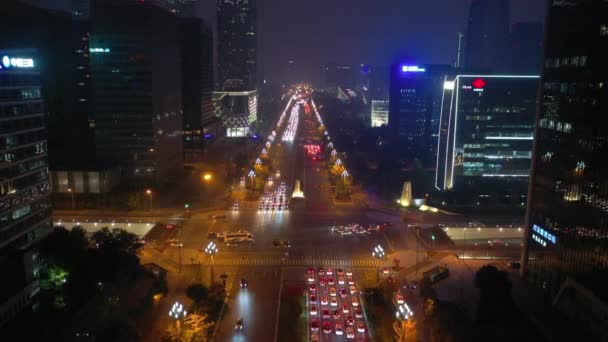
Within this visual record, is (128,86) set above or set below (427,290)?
above

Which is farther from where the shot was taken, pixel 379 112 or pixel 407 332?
pixel 379 112

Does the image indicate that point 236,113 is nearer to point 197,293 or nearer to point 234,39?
point 234,39

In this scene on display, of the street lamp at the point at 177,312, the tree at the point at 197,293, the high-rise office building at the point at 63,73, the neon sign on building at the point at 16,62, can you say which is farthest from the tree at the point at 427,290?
the high-rise office building at the point at 63,73

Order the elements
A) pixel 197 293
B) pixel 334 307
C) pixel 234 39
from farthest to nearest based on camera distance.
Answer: pixel 234 39, pixel 334 307, pixel 197 293

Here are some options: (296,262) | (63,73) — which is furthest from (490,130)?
(63,73)

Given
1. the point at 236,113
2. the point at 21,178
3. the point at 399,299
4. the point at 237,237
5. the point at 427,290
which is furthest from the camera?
the point at 236,113

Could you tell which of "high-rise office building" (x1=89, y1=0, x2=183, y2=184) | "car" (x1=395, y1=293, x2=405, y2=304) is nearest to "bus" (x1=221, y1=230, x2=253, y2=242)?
"car" (x1=395, y1=293, x2=405, y2=304)

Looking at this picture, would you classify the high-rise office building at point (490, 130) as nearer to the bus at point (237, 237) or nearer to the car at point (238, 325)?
the bus at point (237, 237)

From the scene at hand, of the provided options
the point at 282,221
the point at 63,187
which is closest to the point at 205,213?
the point at 282,221
